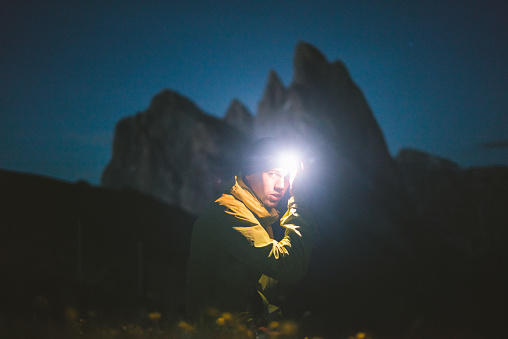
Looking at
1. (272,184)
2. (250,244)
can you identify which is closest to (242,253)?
(250,244)

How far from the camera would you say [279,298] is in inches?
87.0

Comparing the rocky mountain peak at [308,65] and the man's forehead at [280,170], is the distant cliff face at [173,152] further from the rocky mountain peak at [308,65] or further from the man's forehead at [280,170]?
the man's forehead at [280,170]

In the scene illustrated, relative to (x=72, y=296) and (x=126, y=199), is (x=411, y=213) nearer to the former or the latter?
(x=126, y=199)

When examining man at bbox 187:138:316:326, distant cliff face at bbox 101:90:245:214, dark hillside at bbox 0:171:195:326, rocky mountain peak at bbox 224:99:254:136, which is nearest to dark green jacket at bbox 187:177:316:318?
man at bbox 187:138:316:326

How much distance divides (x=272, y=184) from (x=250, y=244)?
1.37 ft

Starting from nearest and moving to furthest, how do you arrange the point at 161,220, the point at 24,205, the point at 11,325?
1. the point at 11,325
2. the point at 24,205
3. the point at 161,220

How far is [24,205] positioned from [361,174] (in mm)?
54843

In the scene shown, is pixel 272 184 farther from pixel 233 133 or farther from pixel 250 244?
pixel 233 133

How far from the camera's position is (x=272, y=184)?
2.16 meters

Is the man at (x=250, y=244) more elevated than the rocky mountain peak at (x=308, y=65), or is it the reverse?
the rocky mountain peak at (x=308, y=65)

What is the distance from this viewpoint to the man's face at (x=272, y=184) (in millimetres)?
2158

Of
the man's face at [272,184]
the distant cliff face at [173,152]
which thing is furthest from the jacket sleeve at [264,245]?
the distant cliff face at [173,152]

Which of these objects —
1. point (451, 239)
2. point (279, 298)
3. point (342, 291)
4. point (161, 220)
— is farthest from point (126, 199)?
point (451, 239)

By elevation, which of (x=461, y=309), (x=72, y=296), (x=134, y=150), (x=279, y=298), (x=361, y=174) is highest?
(x=134, y=150)
